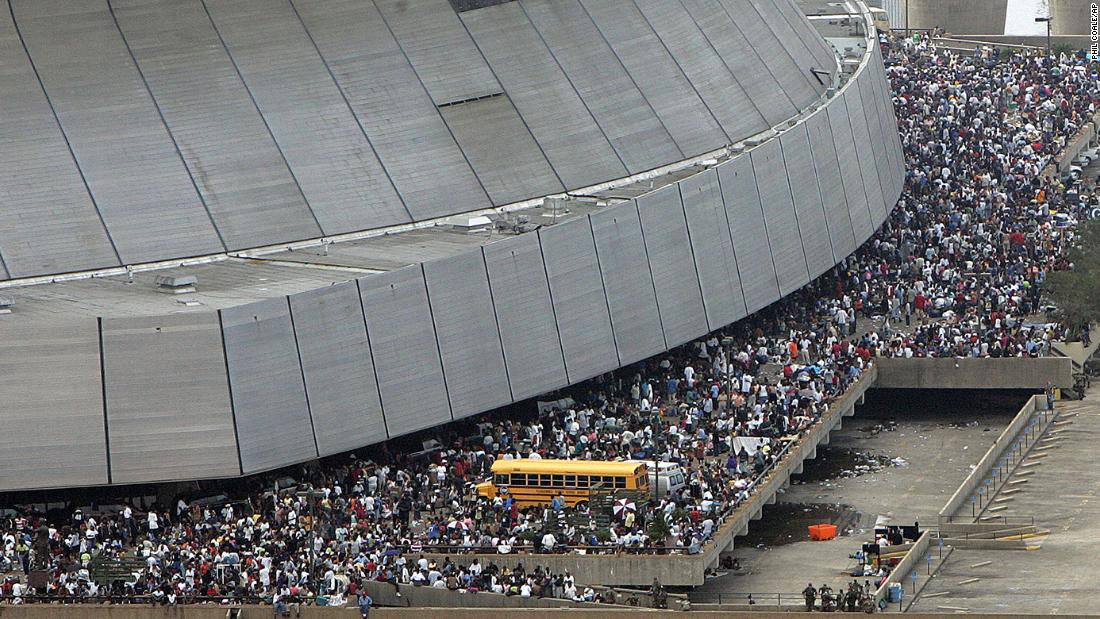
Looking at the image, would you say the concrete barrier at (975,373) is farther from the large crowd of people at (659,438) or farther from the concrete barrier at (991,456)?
the concrete barrier at (991,456)

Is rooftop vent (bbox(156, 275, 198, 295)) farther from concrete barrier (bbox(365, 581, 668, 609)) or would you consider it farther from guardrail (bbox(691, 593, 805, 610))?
guardrail (bbox(691, 593, 805, 610))

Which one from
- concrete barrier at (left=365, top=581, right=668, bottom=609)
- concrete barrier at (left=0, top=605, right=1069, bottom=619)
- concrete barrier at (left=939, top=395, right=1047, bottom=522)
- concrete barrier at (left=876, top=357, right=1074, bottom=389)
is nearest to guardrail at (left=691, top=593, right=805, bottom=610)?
concrete barrier at (left=365, top=581, right=668, bottom=609)

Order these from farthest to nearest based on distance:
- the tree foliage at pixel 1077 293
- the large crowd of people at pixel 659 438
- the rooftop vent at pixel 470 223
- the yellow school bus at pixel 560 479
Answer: the tree foliage at pixel 1077 293
the rooftop vent at pixel 470 223
the yellow school bus at pixel 560 479
the large crowd of people at pixel 659 438

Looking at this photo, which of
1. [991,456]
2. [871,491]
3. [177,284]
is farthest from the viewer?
[871,491]

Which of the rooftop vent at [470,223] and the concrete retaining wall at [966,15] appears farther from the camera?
the concrete retaining wall at [966,15]

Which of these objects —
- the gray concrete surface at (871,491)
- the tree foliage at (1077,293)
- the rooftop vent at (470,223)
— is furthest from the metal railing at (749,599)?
the tree foliage at (1077,293)

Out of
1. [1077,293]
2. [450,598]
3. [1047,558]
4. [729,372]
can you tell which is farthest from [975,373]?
[450,598]

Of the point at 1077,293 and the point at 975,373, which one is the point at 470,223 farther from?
the point at 1077,293
